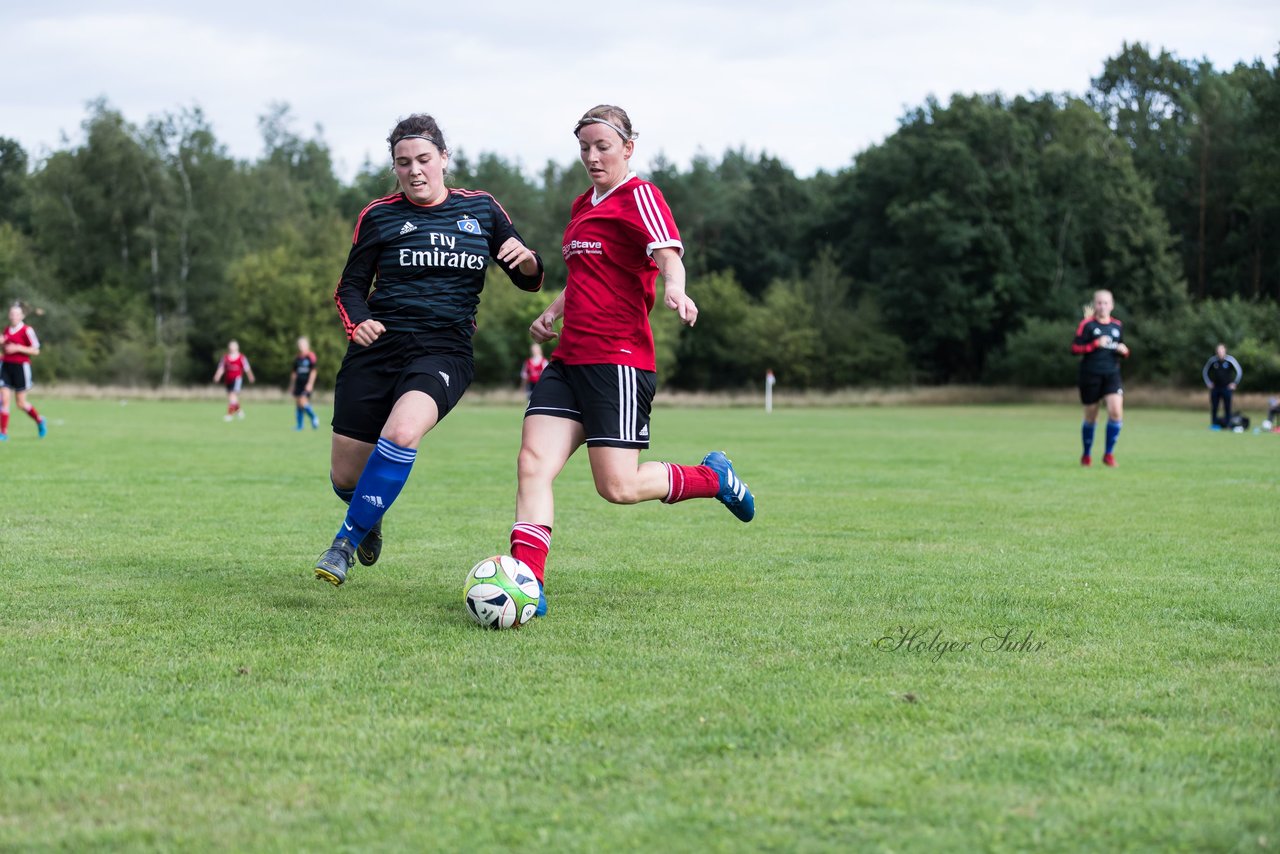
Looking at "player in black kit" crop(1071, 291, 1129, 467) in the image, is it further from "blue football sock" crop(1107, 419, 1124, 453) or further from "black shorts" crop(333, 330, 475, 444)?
"black shorts" crop(333, 330, 475, 444)

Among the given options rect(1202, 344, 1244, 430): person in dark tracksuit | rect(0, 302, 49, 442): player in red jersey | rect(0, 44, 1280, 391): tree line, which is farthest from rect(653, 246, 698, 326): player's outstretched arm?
rect(0, 44, 1280, 391): tree line

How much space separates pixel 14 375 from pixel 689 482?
661 inches

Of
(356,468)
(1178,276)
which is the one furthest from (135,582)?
(1178,276)

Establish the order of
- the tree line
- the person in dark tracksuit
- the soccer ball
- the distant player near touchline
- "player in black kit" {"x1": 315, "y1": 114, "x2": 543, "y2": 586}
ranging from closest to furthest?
the soccer ball, "player in black kit" {"x1": 315, "y1": 114, "x2": 543, "y2": 586}, the distant player near touchline, the person in dark tracksuit, the tree line

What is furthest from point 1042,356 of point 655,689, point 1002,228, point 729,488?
point 655,689

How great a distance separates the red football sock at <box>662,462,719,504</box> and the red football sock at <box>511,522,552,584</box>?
76cm

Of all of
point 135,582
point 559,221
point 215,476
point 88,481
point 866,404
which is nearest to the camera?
point 135,582

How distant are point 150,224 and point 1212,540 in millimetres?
65441

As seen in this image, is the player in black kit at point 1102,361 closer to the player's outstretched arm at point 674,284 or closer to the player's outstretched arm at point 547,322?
the player's outstretched arm at point 547,322

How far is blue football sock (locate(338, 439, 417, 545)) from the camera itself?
585 cm

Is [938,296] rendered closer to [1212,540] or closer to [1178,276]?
[1178,276]

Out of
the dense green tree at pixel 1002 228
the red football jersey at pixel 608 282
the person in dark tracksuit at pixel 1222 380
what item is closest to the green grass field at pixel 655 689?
the red football jersey at pixel 608 282

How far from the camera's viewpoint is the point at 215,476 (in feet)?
44.0

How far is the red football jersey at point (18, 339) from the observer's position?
63.0 feet
